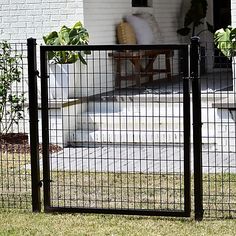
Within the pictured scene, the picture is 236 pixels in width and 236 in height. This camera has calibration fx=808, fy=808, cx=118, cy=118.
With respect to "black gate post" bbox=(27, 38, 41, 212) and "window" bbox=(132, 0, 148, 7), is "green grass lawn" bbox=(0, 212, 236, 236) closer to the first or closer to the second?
"black gate post" bbox=(27, 38, 41, 212)

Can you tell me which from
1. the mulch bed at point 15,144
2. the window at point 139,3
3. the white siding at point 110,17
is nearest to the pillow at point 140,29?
the white siding at point 110,17

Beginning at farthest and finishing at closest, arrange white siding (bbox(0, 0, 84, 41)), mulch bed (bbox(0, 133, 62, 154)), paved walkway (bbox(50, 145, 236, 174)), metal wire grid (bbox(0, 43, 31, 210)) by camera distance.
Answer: white siding (bbox(0, 0, 84, 41)) → mulch bed (bbox(0, 133, 62, 154)) → paved walkway (bbox(50, 145, 236, 174)) → metal wire grid (bbox(0, 43, 31, 210))

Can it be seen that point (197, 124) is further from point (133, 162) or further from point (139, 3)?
point (139, 3)

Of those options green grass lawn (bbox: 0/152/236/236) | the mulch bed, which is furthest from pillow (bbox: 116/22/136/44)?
green grass lawn (bbox: 0/152/236/236)

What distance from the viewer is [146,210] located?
25.4 ft

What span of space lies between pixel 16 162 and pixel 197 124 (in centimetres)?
378

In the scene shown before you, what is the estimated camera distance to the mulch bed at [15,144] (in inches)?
450

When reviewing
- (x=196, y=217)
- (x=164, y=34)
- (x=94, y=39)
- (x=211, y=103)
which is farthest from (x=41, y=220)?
(x=164, y=34)

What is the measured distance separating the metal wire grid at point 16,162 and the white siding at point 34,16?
296 mm

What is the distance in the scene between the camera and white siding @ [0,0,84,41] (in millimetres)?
12977

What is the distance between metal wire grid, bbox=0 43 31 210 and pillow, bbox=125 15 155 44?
2.17 metres

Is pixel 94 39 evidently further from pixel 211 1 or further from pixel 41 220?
pixel 41 220

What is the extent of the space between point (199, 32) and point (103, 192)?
27.0 feet

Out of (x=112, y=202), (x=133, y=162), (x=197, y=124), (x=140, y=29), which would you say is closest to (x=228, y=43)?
(x=133, y=162)
